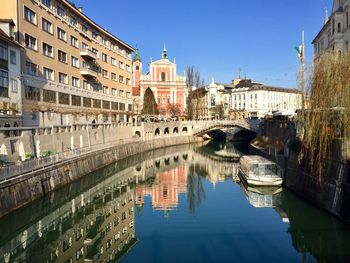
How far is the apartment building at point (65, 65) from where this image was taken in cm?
4069

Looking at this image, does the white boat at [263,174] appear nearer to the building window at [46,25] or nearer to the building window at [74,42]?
the building window at [46,25]

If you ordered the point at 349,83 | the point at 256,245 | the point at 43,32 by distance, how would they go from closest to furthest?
the point at 256,245, the point at 349,83, the point at 43,32

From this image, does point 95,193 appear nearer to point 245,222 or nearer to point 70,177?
point 70,177

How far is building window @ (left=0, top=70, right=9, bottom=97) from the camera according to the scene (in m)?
34.3

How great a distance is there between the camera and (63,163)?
3291cm

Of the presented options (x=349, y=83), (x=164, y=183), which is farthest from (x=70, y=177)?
(x=349, y=83)

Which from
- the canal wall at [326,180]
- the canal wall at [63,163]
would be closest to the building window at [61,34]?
the canal wall at [63,163]

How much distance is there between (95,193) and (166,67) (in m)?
84.1

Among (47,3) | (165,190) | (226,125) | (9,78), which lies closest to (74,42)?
(47,3)

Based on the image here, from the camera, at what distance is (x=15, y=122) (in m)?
35.7

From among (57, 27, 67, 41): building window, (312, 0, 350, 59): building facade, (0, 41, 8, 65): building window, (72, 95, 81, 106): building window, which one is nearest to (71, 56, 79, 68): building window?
(57, 27, 67, 41): building window

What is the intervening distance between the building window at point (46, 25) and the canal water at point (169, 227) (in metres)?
20.3

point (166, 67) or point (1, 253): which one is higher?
point (166, 67)

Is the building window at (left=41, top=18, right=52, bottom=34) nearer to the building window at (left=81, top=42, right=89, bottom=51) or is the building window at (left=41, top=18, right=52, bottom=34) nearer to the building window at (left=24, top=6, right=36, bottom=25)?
the building window at (left=24, top=6, right=36, bottom=25)
